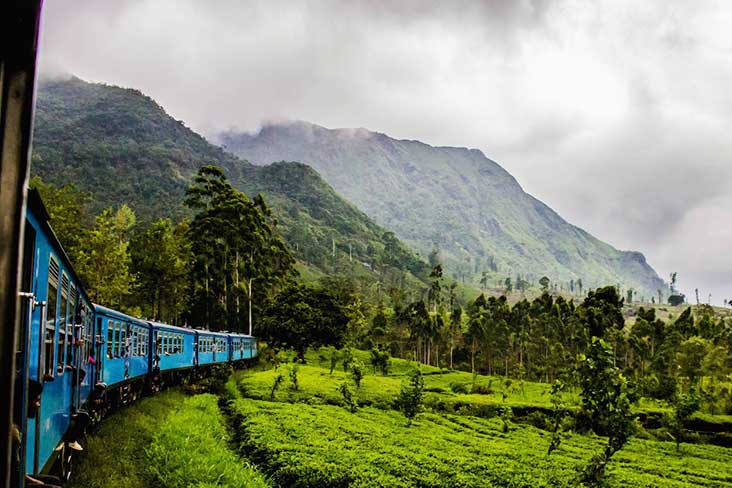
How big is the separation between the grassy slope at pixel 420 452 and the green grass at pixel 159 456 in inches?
44.6

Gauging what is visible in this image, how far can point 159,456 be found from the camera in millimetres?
12000

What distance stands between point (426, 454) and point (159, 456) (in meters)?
6.26

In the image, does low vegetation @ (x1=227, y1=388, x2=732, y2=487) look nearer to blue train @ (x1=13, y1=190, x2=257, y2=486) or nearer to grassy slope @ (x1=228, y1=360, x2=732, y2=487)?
grassy slope @ (x1=228, y1=360, x2=732, y2=487)

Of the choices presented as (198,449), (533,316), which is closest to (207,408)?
(198,449)

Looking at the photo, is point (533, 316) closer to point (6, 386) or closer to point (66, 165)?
point (6, 386)

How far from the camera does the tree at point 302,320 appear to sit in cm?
5034

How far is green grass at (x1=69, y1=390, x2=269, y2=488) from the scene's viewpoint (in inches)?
423

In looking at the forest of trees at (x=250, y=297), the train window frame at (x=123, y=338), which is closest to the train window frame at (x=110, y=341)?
the train window frame at (x=123, y=338)

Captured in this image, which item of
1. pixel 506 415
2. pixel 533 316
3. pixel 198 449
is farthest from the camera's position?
pixel 533 316

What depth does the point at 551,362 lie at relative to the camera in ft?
208

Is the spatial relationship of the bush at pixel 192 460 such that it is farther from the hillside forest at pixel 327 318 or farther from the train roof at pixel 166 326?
the hillside forest at pixel 327 318

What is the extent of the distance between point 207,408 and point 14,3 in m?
21.2

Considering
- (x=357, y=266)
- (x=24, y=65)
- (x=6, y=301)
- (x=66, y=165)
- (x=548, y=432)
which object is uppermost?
(x=66, y=165)

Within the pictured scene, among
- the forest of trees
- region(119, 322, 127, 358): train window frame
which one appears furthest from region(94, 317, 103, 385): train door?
the forest of trees
